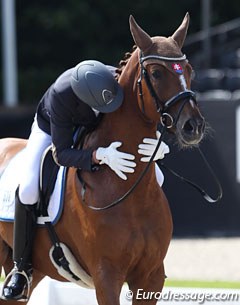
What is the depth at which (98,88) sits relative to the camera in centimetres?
534

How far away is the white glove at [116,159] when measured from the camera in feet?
17.5

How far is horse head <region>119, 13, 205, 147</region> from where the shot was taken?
193 inches

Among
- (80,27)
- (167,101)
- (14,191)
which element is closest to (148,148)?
(167,101)

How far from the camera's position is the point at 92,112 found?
5.64 meters

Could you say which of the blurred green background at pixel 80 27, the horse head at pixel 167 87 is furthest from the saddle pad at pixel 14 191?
the blurred green background at pixel 80 27

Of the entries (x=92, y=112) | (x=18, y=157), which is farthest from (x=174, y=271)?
(x=92, y=112)

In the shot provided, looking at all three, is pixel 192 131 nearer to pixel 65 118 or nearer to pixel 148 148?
pixel 148 148

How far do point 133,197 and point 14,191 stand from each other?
3.66 feet

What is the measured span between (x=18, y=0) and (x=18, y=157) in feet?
68.3

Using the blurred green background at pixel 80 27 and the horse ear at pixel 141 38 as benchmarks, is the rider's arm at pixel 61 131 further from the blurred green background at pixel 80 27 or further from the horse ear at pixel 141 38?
the blurred green background at pixel 80 27

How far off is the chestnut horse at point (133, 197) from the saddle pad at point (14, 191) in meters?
0.15

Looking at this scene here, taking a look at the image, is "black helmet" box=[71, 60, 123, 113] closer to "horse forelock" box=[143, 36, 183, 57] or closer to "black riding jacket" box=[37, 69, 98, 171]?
"black riding jacket" box=[37, 69, 98, 171]

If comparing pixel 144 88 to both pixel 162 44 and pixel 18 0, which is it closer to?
pixel 162 44

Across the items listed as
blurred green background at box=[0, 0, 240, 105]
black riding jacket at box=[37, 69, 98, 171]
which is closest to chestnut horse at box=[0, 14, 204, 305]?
black riding jacket at box=[37, 69, 98, 171]
